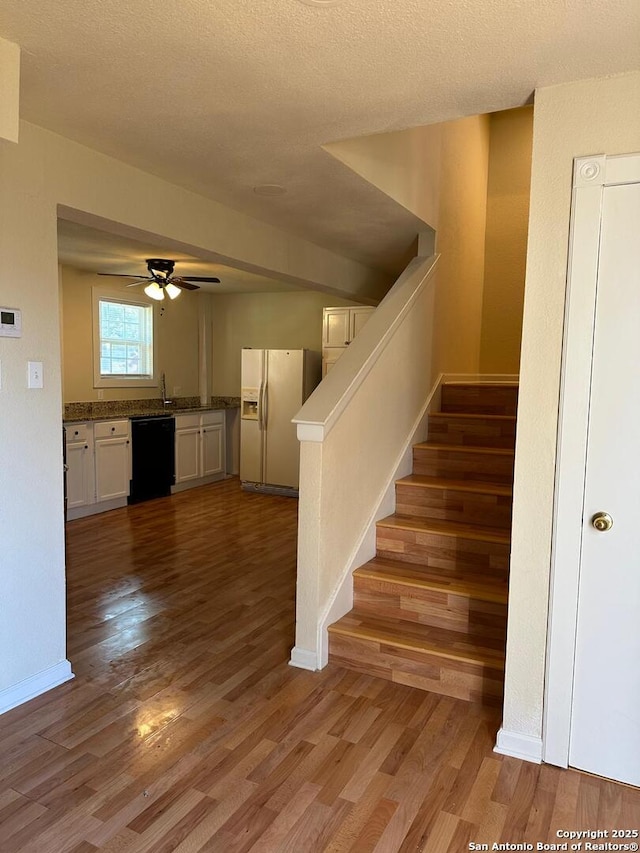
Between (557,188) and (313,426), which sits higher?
(557,188)

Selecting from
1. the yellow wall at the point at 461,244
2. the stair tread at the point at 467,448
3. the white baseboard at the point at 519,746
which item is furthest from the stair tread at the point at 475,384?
the white baseboard at the point at 519,746

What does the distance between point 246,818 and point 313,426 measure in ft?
4.84

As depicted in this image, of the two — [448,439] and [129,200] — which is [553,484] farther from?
[129,200]

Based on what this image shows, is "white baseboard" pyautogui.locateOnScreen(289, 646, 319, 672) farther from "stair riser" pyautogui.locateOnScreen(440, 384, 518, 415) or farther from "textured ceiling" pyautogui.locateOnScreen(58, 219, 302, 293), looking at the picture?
"textured ceiling" pyautogui.locateOnScreen(58, 219, 302, 293)

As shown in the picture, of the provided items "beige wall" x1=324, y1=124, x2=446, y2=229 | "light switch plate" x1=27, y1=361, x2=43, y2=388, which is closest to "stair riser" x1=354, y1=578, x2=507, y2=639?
"light switch plate" x1=27, y1=361, x2=43, y2=388

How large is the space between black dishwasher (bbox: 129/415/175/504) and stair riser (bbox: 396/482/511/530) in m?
3.51

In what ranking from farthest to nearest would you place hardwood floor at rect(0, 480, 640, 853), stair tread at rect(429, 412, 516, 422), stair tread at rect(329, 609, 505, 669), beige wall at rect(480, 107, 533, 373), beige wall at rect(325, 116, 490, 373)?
beige wall at rect(480, 107, 533, 373)
stair tread at rect(429, 412, 516, 422)
beige wall at rect(325, 116, 490, 373)
stair tread at rect(329, 609, 505, 669)
hardwood floor at rect(0, 480, 640, 853)

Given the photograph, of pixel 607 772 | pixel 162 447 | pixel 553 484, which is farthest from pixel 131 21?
pixel 162 447

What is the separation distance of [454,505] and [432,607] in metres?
0.67

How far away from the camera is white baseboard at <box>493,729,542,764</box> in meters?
2.14

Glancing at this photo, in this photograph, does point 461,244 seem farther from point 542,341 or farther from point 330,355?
point 542,341

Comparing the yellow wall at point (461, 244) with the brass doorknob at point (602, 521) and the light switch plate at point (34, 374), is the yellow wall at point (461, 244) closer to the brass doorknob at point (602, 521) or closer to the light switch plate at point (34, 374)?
the brass doorknob at point (602, 521)

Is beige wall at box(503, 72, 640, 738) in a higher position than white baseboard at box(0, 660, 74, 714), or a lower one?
higher

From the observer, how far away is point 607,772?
2.04 metres
